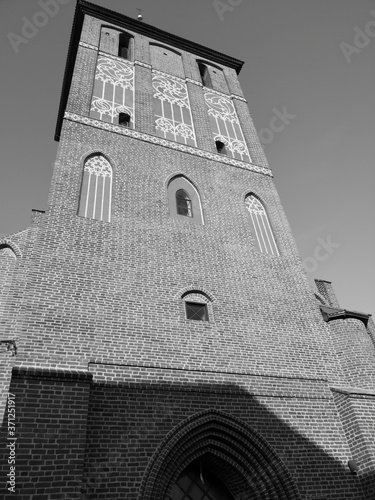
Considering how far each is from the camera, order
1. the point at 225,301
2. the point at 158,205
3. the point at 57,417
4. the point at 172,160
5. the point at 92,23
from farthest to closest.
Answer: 1. the point at 92,23
2. the point at 172,160
3. the point at 158,205
4. the point at 225,301
5. the point at 57,417

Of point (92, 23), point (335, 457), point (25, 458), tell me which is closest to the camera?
point (25, 458)

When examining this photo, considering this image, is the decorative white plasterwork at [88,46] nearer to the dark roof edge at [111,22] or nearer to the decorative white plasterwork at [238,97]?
the dark roof edge at [111,22]

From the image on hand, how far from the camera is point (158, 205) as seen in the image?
9164mm

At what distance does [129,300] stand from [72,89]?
729 cm

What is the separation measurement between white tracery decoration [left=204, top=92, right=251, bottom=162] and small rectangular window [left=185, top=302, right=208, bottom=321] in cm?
613

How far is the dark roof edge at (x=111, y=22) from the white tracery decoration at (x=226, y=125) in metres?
3.39

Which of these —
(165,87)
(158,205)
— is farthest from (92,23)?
(158,205)

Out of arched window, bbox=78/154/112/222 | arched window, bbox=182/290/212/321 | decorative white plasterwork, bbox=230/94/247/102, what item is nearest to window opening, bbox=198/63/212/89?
decorative white plasterwork, bbox=230/94/247/102

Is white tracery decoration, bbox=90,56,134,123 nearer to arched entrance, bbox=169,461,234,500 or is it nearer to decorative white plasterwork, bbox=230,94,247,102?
decorative white plasterwork, bbox=230,94,247,102

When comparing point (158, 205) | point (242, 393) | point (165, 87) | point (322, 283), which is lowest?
point (242, 393)

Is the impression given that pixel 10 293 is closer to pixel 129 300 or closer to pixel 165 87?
pixel 129 300

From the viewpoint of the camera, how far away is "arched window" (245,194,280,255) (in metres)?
9.83

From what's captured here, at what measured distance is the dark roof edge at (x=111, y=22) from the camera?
1522 centimetres

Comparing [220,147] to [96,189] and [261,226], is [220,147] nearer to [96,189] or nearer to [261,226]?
[261,226]
